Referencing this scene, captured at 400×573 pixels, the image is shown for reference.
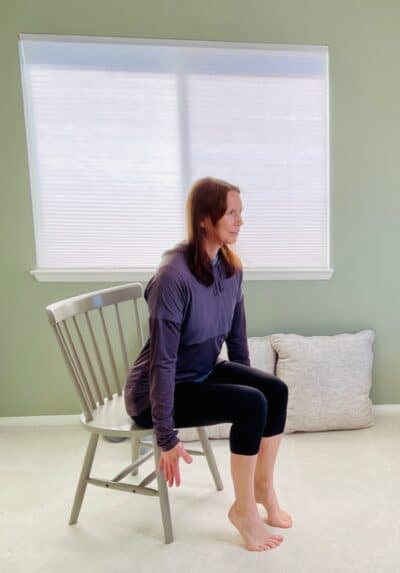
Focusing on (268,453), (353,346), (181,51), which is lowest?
(268,453)

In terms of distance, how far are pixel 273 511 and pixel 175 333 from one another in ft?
2.40

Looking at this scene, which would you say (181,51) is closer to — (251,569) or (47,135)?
(47,135)

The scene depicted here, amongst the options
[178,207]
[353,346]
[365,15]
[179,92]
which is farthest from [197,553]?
[365,15]

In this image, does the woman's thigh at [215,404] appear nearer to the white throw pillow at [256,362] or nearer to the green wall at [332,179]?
the white throw pillow at [256,362]

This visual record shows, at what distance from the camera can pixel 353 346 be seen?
7.78 ft

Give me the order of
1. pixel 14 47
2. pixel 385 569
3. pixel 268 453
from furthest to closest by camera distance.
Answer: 1. pixel 14 47
2. pixel 268 453
3. pixel 385 569

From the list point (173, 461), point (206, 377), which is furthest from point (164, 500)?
point (206, 377)

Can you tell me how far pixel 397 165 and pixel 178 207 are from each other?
1.12m

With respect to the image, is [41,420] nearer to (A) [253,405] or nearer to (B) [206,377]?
(B) [206,377]

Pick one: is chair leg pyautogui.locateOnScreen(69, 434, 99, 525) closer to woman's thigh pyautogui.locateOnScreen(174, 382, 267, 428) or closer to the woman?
the woman

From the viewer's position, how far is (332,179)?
2.43 metres

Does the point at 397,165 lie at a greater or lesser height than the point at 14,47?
lesser

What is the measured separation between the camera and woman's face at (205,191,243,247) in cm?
156

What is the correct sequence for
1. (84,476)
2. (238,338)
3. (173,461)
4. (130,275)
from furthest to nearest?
1. (130,275)
2. (238,338)
3. (84,476)
4. (173,461)
